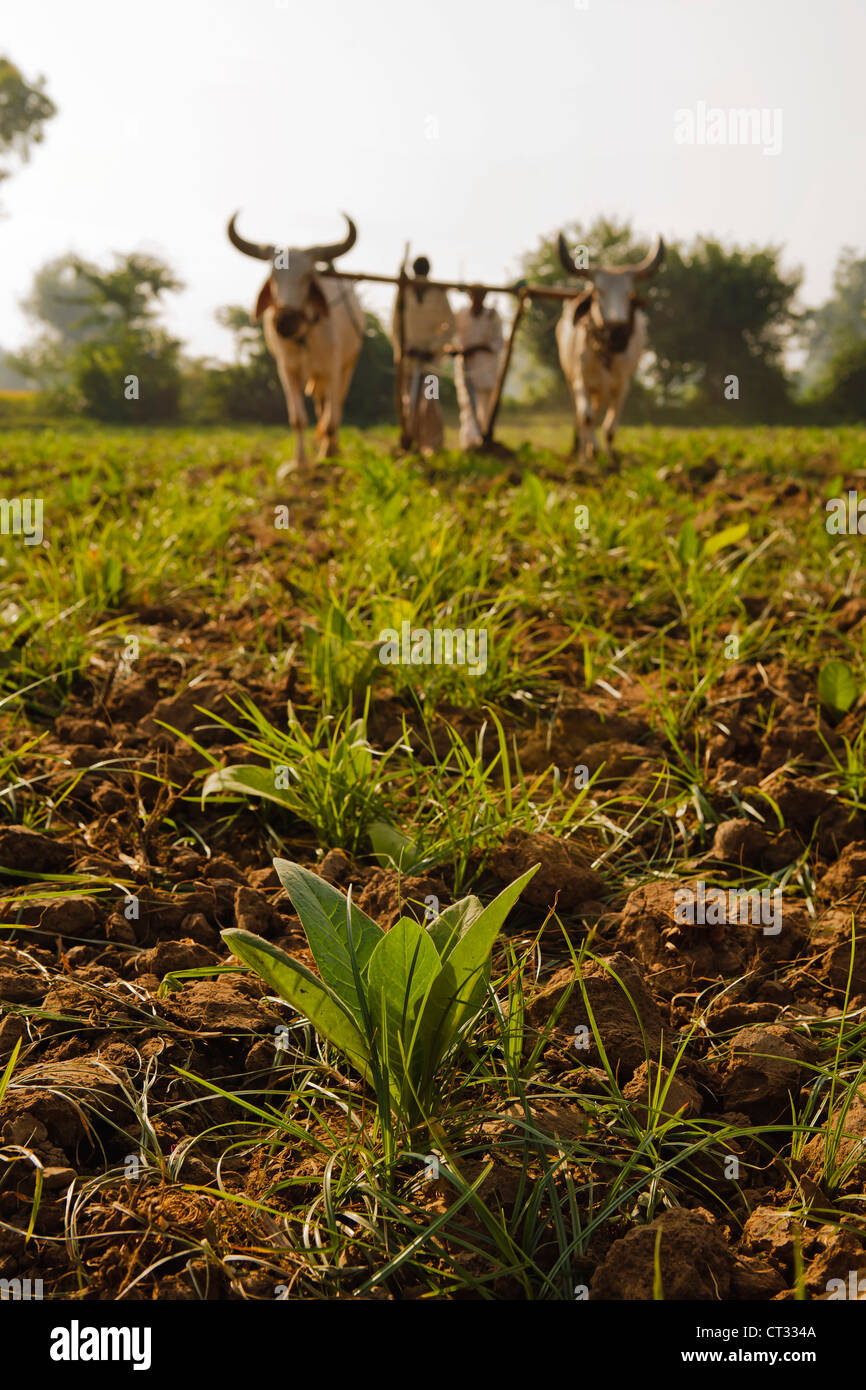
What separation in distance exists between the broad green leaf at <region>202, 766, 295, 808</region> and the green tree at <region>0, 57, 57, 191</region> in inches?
1711

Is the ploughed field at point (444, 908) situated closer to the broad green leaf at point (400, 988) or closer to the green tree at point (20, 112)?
the broad green leaf at point (400, 988)

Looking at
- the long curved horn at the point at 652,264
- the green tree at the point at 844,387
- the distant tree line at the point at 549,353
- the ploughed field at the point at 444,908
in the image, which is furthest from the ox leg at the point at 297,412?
the green tree at the point at 844,387

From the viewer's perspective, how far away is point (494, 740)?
105 inches

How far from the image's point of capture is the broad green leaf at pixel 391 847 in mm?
1960

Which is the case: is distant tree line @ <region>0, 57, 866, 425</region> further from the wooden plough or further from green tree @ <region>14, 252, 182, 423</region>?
the wooden plough

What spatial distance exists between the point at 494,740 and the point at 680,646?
94 centimetres

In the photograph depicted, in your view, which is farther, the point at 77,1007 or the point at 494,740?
the point at 494,740

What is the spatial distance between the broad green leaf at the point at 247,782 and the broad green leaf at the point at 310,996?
819 millimetres

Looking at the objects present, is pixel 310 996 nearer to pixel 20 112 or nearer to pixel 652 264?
pixel 652 264

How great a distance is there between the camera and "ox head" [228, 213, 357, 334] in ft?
24.9

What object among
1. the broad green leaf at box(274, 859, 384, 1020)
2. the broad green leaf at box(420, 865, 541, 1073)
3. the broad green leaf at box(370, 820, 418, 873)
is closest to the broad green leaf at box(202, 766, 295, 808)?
the broad green leaf at box(370, 820, 418, 873)
